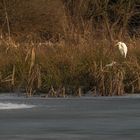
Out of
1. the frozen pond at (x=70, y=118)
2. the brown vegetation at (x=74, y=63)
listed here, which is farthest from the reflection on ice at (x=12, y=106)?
the brown vegetation at (x=74, y=63)

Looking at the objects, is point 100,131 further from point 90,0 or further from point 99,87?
point 90,0

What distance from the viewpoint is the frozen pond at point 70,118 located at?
9.30m

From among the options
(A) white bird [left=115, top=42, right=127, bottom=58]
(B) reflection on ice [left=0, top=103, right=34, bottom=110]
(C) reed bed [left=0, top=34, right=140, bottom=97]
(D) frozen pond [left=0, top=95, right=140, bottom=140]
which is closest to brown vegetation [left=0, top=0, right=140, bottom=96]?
(C) reed bed [left=0, top=34, right=140, bottom=97]

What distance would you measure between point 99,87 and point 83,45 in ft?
6.67

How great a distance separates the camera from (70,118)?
10.8 m

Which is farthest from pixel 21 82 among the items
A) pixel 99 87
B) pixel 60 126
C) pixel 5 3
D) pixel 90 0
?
pixel 5 3

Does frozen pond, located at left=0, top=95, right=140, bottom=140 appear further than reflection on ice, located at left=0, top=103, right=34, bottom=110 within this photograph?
No

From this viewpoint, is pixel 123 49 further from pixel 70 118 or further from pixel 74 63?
pixel 70 118

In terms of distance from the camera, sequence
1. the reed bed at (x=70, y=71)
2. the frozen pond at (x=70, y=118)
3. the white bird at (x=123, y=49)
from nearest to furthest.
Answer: the frozen pond at (x=70, y=118) < the reed bed at (x=70, y=71) < the white bird at (x=123, y=49)

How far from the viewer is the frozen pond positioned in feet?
30.5

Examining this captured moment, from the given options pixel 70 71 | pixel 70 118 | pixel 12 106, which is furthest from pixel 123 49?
pixel 70 118

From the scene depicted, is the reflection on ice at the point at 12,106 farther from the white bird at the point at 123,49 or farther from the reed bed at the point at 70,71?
the white bird at the point at 123,49

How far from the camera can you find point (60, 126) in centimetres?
1002

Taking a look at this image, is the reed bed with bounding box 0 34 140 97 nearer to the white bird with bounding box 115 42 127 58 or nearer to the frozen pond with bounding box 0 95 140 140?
the white bird with bounding box 115 42 127 58
